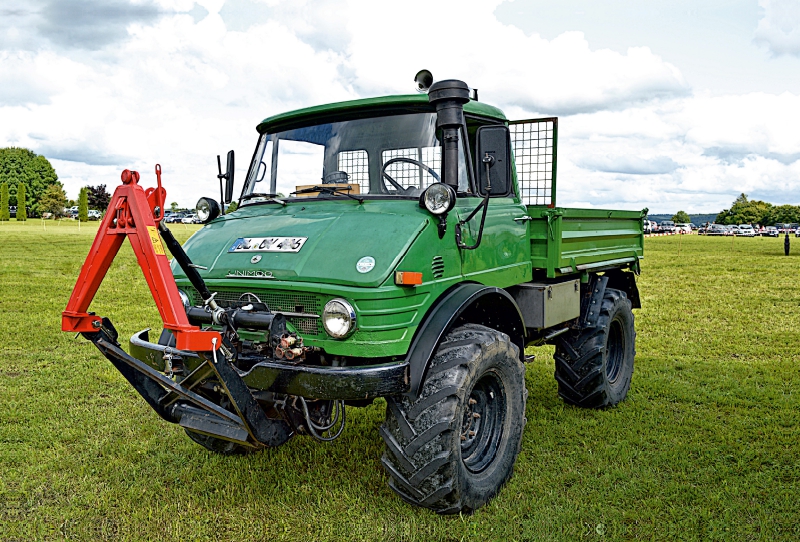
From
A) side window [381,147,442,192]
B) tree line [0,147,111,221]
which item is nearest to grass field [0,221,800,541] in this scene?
side window [381,147,442,192]

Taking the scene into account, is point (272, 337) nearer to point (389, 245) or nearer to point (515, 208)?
point (389, 245)

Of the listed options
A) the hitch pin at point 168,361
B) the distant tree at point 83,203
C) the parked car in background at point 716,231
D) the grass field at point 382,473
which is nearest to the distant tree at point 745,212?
the parked car in background at point 716,231

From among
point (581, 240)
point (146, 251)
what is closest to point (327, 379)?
point (146, 251)

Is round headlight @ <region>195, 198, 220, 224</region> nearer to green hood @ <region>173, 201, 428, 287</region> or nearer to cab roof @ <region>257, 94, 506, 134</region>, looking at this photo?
green hood @ <region>173, 201, 428, 287</region>

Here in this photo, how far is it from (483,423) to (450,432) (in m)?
0.85

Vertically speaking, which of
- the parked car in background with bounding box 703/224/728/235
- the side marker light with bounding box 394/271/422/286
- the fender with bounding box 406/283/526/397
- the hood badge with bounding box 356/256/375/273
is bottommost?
the parked car in background with bounding box 703/224/728/235

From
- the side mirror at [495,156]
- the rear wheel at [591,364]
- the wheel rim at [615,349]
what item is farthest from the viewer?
the wheel rim at [615,349]

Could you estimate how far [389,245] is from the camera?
161 inches

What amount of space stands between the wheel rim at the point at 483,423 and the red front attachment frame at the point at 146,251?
194 centimetres

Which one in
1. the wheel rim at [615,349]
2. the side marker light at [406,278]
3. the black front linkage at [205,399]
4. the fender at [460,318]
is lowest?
the wheel rim at [615,349]

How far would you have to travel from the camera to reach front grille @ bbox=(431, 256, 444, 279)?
434cm

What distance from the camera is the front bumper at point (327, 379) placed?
12.4 ft

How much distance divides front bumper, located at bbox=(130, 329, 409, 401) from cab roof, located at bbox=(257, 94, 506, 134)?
205 cm

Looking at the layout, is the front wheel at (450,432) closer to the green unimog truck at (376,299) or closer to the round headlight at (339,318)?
the green unimog truck at (376,299)
